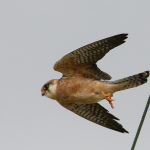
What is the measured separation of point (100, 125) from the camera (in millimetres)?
8812

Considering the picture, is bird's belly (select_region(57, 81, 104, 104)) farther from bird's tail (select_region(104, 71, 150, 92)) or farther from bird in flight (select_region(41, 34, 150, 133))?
bird's tail (select_region(104, 71, 150, 92))

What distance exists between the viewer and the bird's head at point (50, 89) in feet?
26.2

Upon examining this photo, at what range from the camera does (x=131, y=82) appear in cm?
770

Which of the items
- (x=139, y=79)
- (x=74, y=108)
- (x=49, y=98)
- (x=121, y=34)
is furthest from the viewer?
(x=74, y=108)

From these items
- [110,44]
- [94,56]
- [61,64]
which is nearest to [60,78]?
[61,64]

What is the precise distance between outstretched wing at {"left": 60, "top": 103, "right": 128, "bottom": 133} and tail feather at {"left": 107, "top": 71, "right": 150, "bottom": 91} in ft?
3.51

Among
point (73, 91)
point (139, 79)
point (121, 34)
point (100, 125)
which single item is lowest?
point (100, 125)

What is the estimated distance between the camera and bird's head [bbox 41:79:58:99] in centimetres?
798

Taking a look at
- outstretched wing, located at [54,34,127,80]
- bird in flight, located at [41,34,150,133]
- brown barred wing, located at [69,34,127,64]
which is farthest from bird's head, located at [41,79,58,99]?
brown barred wing, located at [69,34,127,64]

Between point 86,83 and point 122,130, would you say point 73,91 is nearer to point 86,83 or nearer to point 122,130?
point 86,83

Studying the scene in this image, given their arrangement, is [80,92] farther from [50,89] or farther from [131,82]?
[131,82]

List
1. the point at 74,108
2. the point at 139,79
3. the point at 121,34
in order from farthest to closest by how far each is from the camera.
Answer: the point at 74,108, the point at 139,79, the point at 121,34

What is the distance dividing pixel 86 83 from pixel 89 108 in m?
1.10

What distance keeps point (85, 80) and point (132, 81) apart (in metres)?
0.94
